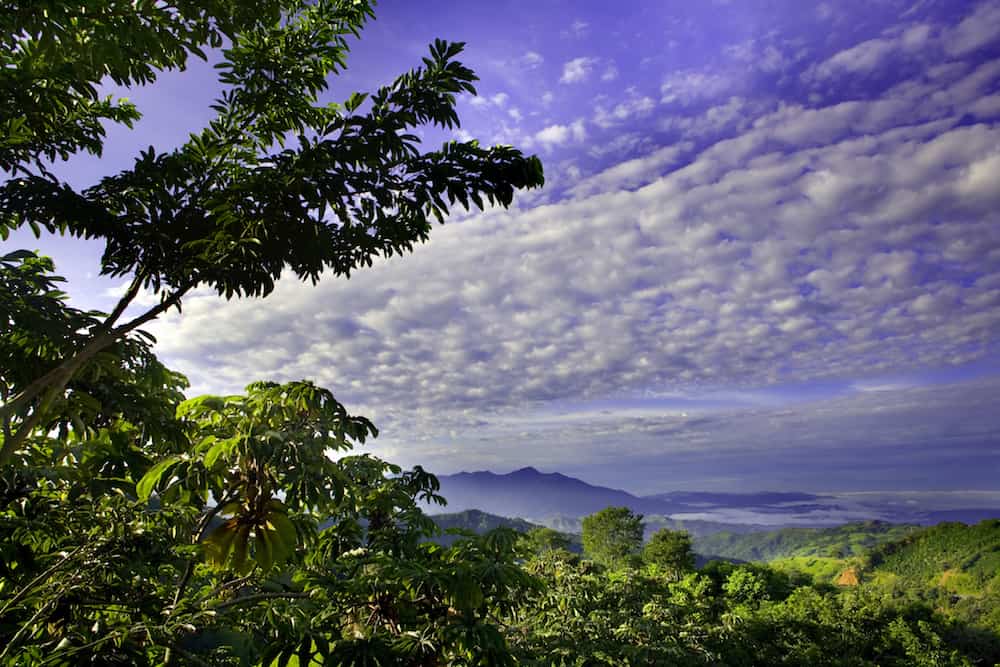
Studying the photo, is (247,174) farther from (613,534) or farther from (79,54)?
(613,534)

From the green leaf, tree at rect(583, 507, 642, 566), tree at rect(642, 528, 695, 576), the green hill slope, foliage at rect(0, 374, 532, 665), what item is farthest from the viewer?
tree at rect(583, 507, 642, 566)

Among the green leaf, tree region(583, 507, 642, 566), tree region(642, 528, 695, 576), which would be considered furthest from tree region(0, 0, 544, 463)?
tree region(583, 507, 642, 566)

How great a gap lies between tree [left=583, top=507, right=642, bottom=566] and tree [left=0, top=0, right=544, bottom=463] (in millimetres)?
64365

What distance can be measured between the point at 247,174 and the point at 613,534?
67.3 m

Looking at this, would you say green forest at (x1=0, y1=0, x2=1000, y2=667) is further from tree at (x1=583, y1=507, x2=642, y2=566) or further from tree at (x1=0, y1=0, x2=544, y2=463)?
tree at (x1=583, y1=507, x2=642, y2=566)

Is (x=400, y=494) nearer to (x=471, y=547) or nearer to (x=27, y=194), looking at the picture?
(x=471, y=547)

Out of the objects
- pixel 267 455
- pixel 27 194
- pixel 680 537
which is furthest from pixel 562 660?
pixel 680 537

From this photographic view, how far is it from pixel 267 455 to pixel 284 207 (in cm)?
242

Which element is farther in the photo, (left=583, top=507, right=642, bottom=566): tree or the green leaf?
(left=583, top=507, right=642, bottom=566): tree

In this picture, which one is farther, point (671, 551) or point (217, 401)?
point (671, 551)

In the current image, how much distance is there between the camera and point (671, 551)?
50.4 metres

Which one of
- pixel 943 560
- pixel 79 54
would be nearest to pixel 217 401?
pixel 79 54

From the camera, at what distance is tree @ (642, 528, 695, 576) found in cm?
4969

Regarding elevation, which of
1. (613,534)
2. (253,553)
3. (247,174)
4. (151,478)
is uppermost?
(247,174)
